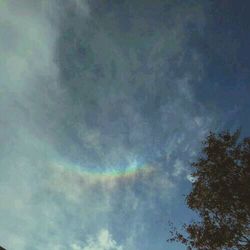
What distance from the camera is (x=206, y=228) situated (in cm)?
3441

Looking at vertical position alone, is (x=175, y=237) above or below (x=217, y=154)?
below

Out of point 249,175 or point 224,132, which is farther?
point 224,132

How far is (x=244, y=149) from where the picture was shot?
3572 cm

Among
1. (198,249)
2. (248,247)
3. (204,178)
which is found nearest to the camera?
(248,247)

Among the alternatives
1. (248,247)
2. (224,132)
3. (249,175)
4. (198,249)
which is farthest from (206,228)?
(224,132)

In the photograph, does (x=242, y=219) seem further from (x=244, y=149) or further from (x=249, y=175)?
(x=244, y=149)

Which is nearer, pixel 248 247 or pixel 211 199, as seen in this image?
pixel 248 247

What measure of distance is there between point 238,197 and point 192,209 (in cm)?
529

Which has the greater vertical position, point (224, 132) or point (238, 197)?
point (224, 132)

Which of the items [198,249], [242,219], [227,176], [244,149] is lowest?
[198,249]

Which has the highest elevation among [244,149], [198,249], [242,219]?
[244,149]

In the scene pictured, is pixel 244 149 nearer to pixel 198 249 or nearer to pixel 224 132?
pixel 224 132

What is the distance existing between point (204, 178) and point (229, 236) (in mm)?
6081

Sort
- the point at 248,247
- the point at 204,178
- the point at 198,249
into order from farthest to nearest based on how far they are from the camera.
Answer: the point at 204,178 < the point at 198,249 < the point at 248,247
